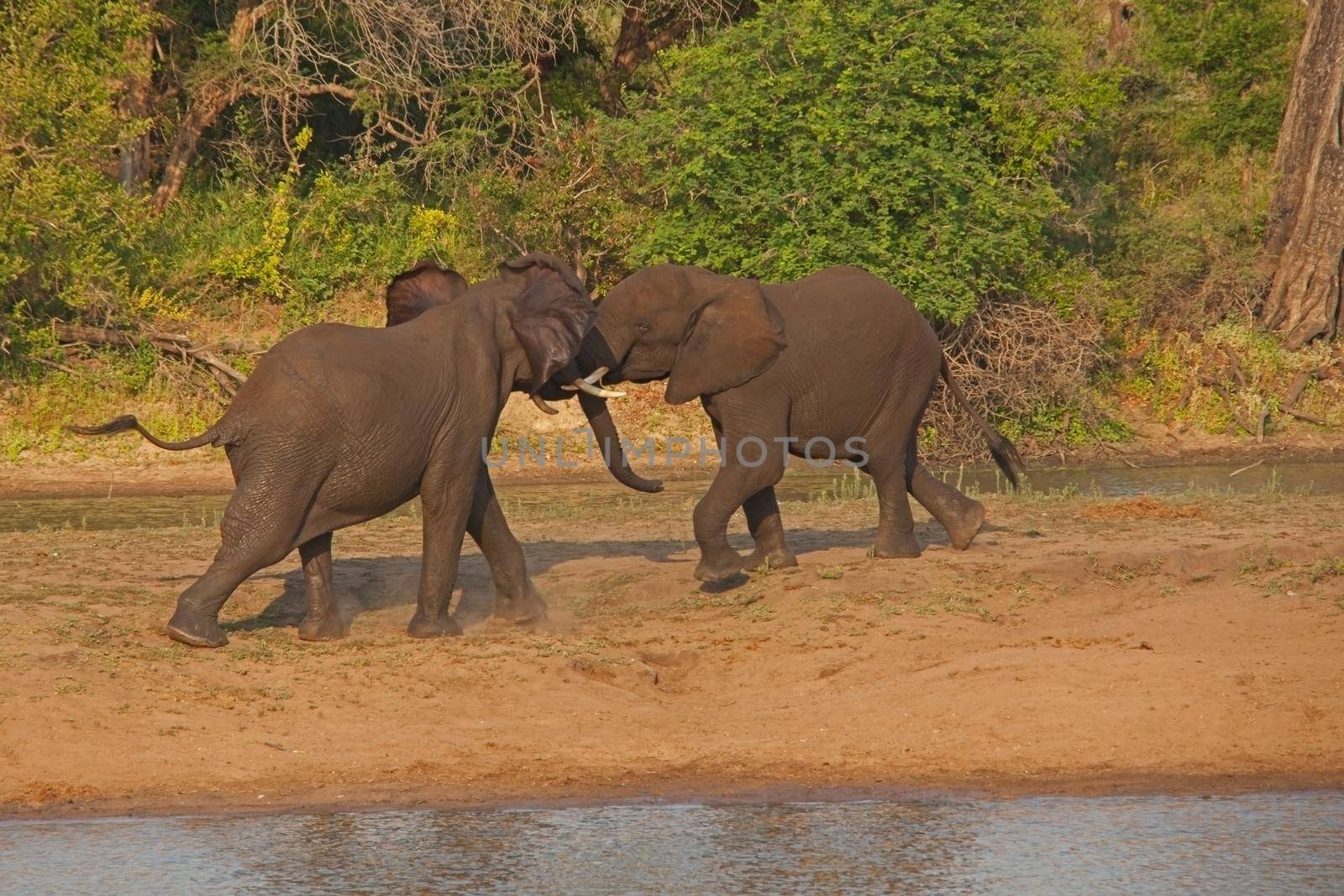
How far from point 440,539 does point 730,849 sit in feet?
11.3

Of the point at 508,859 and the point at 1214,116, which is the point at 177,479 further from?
the point at 1214,116

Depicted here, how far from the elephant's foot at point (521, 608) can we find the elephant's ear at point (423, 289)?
169 centimetres

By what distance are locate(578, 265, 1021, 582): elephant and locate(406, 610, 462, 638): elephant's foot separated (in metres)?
1.72

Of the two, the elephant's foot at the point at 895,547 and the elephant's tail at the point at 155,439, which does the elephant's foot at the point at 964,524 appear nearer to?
the elephant's foot at the point at 895,547

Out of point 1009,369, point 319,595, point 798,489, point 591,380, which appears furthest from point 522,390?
point 1009,369

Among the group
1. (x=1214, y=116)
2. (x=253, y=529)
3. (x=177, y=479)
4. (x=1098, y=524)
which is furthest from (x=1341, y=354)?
(x=253, y=529)

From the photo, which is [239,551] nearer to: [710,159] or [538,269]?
[538,269]

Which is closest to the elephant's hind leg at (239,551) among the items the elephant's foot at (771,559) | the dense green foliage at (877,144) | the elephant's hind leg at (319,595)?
the elephant's hind leg at (319,595)

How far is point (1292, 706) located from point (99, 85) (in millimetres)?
16392

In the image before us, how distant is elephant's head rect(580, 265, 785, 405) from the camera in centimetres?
1077

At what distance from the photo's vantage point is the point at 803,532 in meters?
13.5

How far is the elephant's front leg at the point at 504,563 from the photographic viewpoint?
1020cm

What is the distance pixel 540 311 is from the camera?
9828 millimetres

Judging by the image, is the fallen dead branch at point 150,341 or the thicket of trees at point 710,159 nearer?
the thicket of trees at point 710,159
